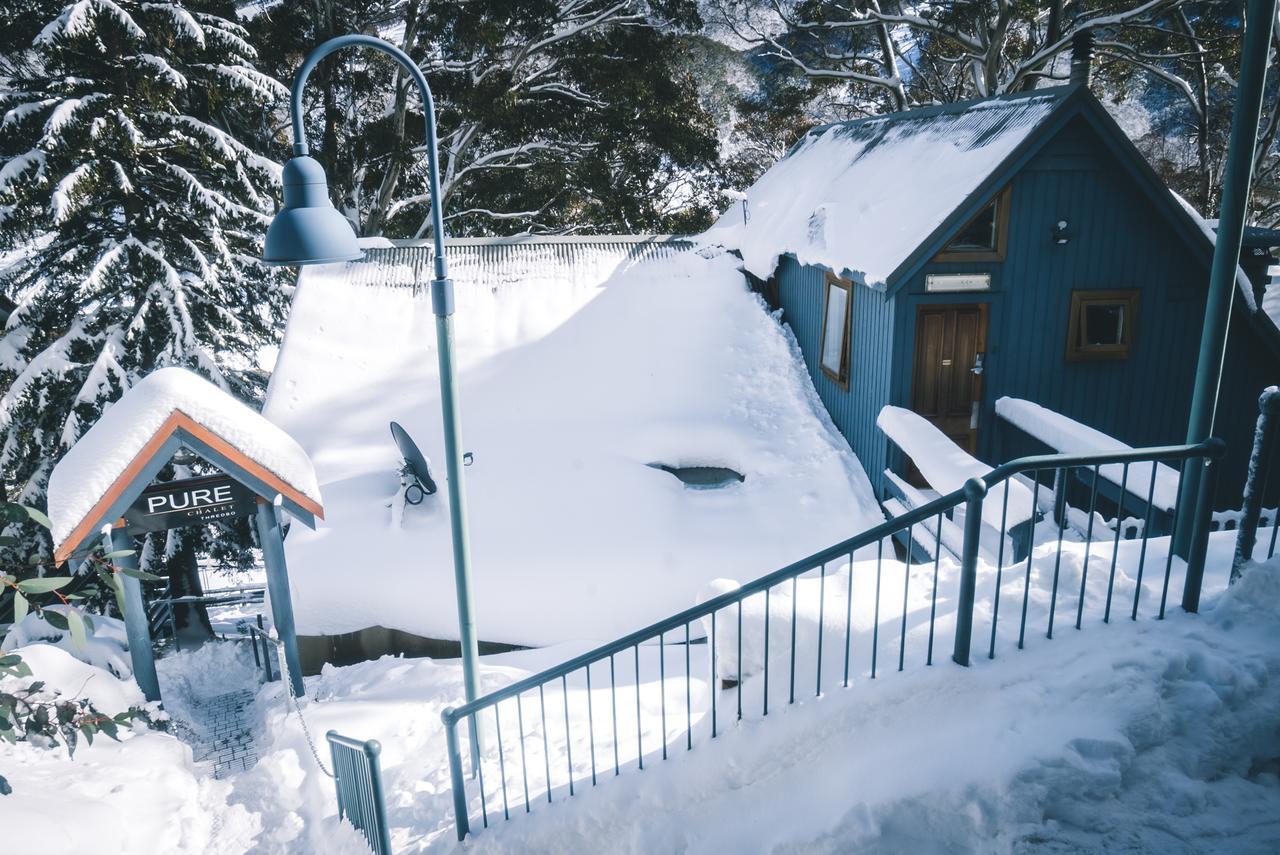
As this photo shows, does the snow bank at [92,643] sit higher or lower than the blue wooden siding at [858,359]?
lower

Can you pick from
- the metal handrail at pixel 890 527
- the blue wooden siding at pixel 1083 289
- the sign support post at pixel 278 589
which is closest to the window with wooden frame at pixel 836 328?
the blue wooden siding at pixel 1083 289

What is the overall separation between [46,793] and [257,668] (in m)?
3.79

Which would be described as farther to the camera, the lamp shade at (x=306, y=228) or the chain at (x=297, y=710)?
the chain at (x=297, y=710)

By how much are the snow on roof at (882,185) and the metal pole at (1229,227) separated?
423 cm

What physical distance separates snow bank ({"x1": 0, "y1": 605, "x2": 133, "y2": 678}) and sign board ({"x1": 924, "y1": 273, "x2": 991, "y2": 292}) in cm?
935

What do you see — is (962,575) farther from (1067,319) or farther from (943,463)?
(1067,319)

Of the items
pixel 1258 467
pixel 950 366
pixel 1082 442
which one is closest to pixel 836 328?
pixel 950 366

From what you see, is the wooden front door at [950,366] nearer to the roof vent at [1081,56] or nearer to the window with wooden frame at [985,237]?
the window with wooden frame at [985,237]

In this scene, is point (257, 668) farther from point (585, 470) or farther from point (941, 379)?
point (941, 379)

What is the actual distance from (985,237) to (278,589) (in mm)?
8438

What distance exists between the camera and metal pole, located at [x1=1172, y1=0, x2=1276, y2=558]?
171 inches

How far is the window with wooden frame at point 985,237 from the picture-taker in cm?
941

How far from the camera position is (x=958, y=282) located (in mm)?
9539

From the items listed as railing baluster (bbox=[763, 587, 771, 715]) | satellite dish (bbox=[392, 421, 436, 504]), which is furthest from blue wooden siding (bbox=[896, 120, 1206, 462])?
railing baluster (bbox=[763, 587, 771, 715])
